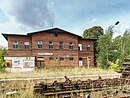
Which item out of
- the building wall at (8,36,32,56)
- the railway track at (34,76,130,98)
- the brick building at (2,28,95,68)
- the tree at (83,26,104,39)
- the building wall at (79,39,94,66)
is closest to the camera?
the railway track at (34,76,130,98)

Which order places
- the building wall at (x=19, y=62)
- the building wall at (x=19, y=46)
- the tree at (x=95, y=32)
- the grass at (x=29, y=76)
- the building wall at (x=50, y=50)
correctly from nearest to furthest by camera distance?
the grass at (x=29, y=76) → the building wall at (x=19, y=62) → the building wall at (x=19, y=46) → the building wall at (x=50, y=50) → the tree at (x=95, y=32)

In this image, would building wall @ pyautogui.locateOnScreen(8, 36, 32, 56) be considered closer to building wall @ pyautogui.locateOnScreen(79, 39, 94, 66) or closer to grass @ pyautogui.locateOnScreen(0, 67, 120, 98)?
building wall @ pyautogui.locateOnScreen(79, 39, 94, 66)

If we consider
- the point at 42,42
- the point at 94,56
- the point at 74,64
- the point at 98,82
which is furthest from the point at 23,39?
the point at 98,82

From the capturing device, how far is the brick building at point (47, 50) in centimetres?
3541

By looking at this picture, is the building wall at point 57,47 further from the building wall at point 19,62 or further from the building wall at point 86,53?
the building wall at point 19,62

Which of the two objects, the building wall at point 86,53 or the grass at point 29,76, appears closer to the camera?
the grass at point 29,76

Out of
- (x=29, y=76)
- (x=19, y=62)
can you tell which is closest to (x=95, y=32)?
(x=19, y=62)

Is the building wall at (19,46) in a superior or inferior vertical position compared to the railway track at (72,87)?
superior

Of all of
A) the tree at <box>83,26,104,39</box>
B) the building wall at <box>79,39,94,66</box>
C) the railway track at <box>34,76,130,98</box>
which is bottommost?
the railway track at <box>34,76,130,98</box>

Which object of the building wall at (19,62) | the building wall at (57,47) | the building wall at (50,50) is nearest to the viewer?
the building wall at (19,62)

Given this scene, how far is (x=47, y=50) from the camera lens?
38.2 meters

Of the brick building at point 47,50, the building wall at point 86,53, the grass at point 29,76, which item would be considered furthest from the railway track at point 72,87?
the building wall at point 86,53

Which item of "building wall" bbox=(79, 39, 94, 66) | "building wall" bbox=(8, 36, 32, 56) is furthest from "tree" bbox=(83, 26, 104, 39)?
Answer: "building wall" bbox=(8, 36, 32, 56)

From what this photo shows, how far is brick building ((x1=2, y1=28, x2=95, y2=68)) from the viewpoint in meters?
35.4
